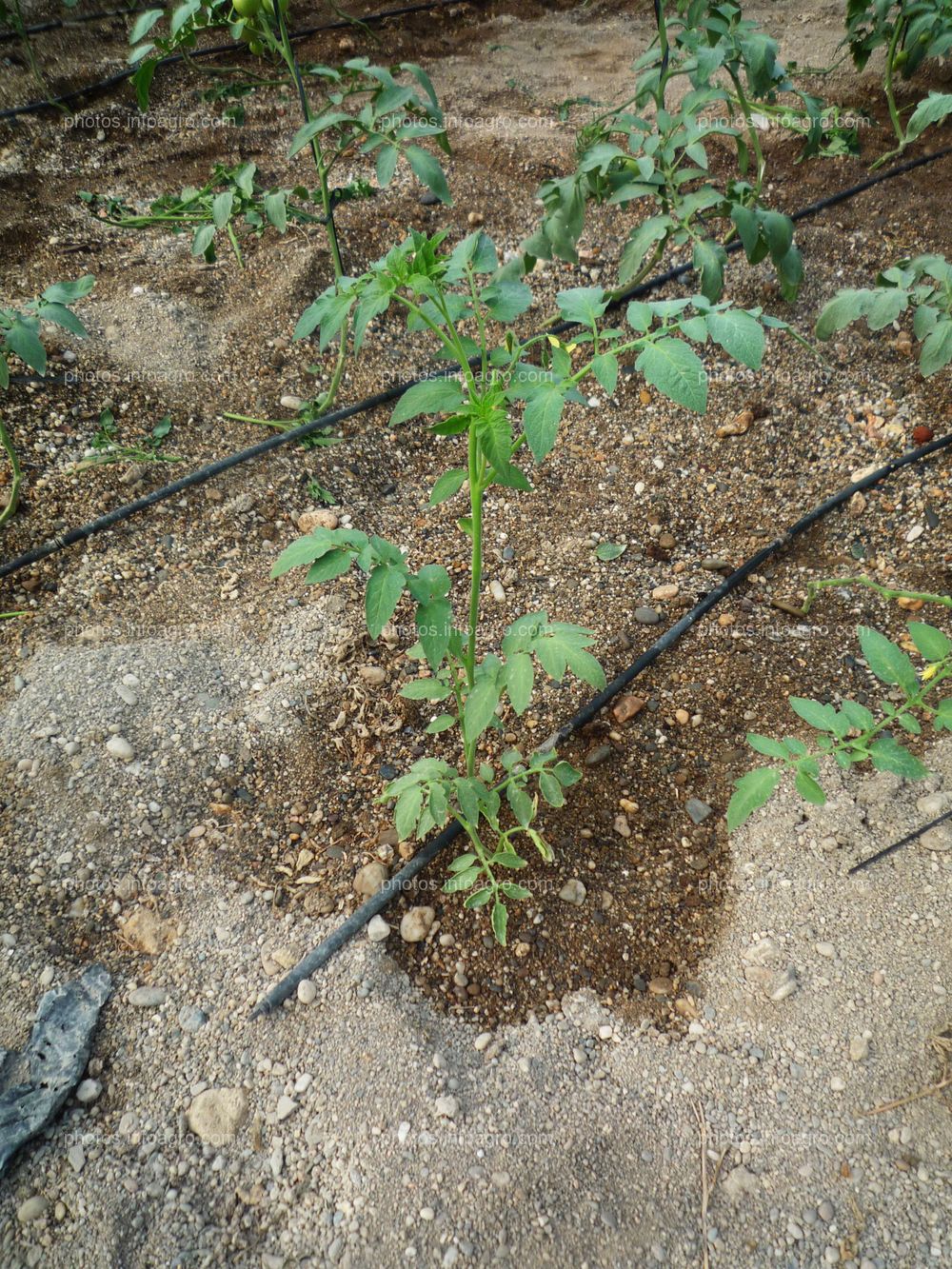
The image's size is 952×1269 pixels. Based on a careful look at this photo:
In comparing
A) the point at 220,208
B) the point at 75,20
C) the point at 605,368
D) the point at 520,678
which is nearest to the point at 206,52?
the point at 75,20

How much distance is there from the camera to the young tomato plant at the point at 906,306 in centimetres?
153

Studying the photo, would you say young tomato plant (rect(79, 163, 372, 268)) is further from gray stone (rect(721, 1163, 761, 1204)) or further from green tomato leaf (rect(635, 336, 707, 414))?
gray stone (rect(721, 1163, 761, 1204))

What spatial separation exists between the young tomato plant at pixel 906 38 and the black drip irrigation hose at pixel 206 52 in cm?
187

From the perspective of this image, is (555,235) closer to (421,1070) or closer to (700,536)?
(700,536)

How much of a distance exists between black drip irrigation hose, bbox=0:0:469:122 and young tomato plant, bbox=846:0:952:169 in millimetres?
1869

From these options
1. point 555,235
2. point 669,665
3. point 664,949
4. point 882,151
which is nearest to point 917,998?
point 664,949

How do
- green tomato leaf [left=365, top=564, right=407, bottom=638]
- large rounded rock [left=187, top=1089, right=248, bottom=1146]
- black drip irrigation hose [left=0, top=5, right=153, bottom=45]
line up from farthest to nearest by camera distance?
black drip irrigation hose [left=0, top=5, right=153, bottom=45]
large rounded rock [left=187, top=1089, right=248, bottom=1146]
green tomato leaf [left=365, top=564, right=407, bottom=638]

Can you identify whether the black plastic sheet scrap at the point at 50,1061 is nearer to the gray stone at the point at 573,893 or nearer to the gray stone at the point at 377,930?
the gray stone at the point at 377,930

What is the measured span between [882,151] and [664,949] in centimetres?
303

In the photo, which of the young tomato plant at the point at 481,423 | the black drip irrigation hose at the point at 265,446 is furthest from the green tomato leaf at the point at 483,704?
the black drip irrigation hose at the point at 265,446

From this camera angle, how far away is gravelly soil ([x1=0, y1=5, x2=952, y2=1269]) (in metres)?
1.21

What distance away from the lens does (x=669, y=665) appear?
1.81 metres

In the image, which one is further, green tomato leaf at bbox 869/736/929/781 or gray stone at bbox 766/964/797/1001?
gray stone at bbox 766/964/797/1001

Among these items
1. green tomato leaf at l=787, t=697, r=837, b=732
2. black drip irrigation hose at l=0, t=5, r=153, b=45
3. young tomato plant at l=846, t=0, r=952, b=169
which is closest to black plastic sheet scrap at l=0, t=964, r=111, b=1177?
green tomato leaf at l=787, t=697, r=837, b=732
